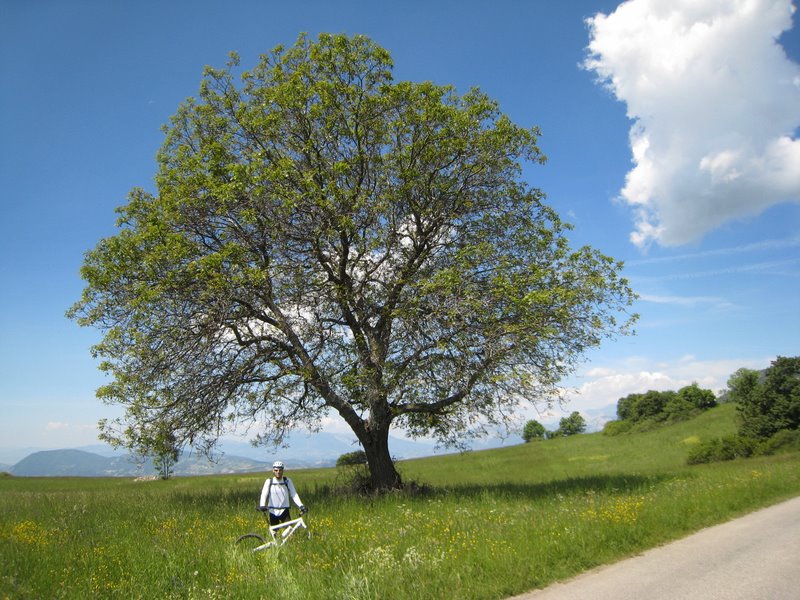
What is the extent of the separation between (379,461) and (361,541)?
332 inches

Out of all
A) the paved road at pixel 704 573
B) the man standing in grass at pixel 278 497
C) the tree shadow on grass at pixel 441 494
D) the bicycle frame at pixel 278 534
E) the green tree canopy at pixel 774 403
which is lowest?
the paved road at pixel 704 573

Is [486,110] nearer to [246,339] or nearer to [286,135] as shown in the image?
[286,135]

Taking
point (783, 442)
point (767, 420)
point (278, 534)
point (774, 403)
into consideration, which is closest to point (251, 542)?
point (278, 534)

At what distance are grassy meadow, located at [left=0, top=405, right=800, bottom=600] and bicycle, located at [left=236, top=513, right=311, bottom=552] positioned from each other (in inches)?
11.1

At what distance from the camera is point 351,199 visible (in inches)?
674

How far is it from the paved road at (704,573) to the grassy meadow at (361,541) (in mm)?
487

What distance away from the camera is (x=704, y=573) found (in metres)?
8.02

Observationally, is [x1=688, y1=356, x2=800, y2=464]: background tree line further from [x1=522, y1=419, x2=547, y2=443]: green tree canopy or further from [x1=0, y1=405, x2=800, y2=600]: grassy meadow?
[x1=522, y1=419, x2=547, y2=443]: green tree canopy

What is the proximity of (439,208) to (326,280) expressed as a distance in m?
5.02

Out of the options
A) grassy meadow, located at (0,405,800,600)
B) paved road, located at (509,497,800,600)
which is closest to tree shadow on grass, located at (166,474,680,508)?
grassy meadow, located at (0,405,800,600)

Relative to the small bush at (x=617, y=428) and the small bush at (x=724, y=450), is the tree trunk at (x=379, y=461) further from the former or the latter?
the small bush at (x=617, y=428)

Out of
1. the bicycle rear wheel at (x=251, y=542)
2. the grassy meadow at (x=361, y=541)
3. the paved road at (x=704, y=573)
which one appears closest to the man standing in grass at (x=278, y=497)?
the bicycle rear wheel at (x=251, y=542)

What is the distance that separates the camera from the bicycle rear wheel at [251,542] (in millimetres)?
10078

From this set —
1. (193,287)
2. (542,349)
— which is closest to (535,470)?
(542,349)
